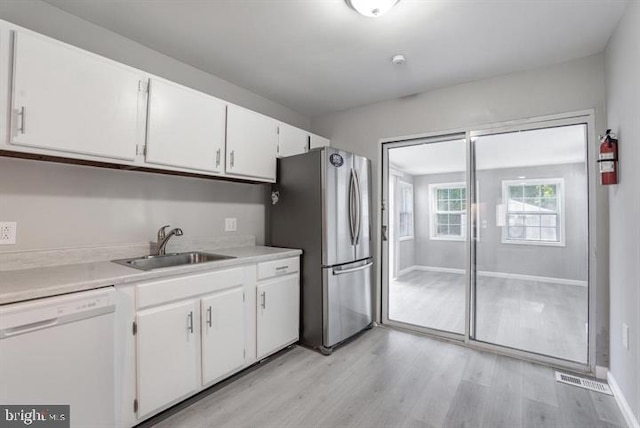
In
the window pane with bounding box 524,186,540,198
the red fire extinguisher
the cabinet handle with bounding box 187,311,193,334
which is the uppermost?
the red fire extinguisher

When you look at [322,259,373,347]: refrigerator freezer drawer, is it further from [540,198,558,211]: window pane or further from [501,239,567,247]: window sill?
[540,198,558,211]: window pane

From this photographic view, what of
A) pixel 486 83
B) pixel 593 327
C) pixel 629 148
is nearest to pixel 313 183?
pixel 486 83

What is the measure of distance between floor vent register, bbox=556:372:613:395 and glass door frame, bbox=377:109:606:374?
14 cm

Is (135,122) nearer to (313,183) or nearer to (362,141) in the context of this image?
(313,183)

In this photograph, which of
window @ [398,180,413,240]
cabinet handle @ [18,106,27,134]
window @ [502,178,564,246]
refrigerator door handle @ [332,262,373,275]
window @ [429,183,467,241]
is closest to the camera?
cabinet handle @ [18,106,27,134]

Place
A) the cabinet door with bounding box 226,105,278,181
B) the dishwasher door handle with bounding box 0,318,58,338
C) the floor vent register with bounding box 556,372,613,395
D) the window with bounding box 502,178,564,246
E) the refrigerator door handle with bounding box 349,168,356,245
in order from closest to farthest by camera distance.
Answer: the dishwasher door handle with bounding box 0,318,58,338 < the floor vent register with bounding box 556,372,613,395 < the cabinet door with bounding box 226,105,278,181 < the window with bounding box 502,178,564,246 < the refrigerator door handle with bounding box 349,168,356,245

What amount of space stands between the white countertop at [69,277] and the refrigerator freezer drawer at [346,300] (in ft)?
3.51

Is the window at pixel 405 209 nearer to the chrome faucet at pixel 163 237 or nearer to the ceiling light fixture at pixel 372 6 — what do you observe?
the ceiling light fixture at pixel 372 6

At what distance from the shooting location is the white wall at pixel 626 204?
1673 mm

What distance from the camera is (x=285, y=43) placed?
7.48 ft

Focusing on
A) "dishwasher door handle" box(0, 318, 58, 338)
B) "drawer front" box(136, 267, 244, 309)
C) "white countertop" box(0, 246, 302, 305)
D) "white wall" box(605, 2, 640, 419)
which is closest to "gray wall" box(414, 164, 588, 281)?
"white wall" box(605, 2, 640, 419)

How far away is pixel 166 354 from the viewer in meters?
A: 1.77

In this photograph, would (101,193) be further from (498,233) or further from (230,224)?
(498,233)

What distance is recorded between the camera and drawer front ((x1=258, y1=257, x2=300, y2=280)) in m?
2.43
